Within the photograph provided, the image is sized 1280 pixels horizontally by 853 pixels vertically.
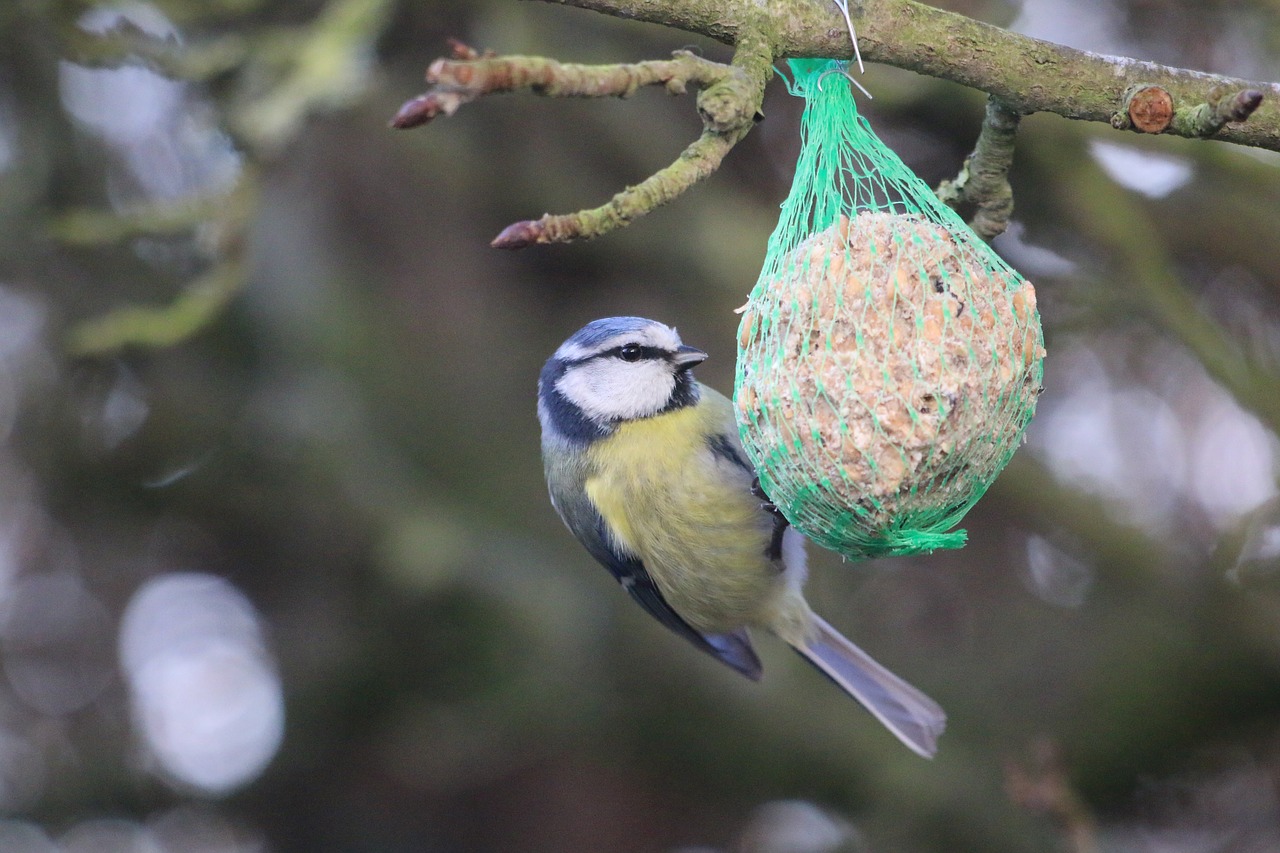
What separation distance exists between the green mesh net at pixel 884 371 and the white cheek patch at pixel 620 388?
70 centimetres

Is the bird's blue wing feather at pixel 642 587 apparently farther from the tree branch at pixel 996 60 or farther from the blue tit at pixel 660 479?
the tree branch at pixel 996 60

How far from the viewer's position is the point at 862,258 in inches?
89.7

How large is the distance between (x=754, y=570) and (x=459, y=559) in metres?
1.73

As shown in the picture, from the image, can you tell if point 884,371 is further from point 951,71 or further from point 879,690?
point 879,690

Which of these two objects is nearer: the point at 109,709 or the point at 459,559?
the point at 459,559

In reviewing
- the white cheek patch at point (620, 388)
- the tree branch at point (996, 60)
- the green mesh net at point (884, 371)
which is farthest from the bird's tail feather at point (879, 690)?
the tree branch at point (996, 60)

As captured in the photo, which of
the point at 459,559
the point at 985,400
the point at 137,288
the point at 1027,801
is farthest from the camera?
the point at 137,288

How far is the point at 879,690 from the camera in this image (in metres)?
3.63

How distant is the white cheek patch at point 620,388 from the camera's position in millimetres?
3088

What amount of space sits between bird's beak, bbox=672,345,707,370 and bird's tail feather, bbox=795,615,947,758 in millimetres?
1031

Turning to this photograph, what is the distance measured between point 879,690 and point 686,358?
1.33m

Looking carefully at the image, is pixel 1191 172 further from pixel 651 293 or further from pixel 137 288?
pixel 137 288

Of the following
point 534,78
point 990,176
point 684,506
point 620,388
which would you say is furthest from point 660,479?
point 534,78

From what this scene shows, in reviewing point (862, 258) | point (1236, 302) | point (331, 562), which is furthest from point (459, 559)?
point (1236, 302)
